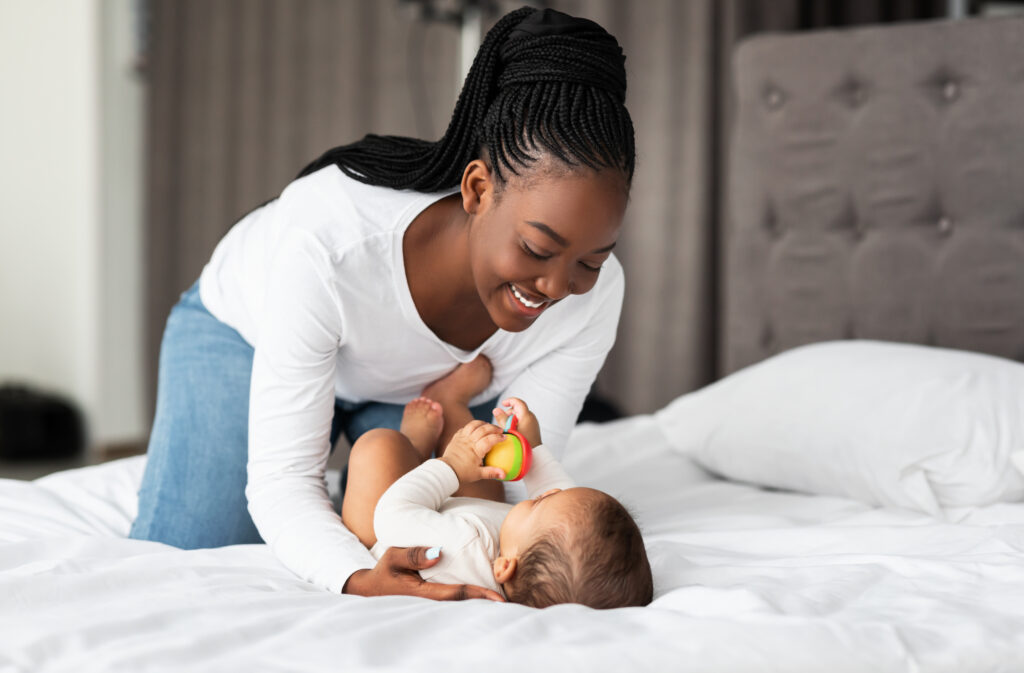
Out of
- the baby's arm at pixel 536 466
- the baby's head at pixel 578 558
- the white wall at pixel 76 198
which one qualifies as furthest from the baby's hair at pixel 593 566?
the white wall at pixel 76 198

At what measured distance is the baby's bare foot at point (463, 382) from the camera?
4.98ft

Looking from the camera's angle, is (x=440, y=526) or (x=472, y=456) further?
(x=472, y=456)

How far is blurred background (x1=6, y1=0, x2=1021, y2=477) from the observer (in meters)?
3.83

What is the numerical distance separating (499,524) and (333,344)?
35 centimetres

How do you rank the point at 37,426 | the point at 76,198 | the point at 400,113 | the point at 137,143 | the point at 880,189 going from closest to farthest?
1. the point at 880,189
2. the point at 400,113
3. the point at 37,426
4. the point at 76,198
5. the point at 137,143

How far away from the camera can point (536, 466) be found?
1.35 m

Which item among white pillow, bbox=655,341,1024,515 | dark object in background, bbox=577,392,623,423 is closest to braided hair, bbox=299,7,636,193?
white pillow, bbox=655,341,1024,515

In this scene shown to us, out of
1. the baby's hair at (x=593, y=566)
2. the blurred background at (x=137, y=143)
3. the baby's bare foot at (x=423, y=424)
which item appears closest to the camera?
the baby's hair at (x=593, y=566)

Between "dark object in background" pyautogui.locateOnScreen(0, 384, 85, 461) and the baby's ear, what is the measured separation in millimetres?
3771

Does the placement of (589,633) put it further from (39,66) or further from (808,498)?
(39,66)

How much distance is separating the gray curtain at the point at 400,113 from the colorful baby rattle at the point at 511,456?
5.66 feet

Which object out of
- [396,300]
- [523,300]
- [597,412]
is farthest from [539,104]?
[597,412]

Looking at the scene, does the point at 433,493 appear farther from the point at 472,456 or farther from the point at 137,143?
the point at 137,143

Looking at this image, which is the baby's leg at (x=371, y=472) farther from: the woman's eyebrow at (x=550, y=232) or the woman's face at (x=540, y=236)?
the woman's eyebrow at (x=550, y=232)
